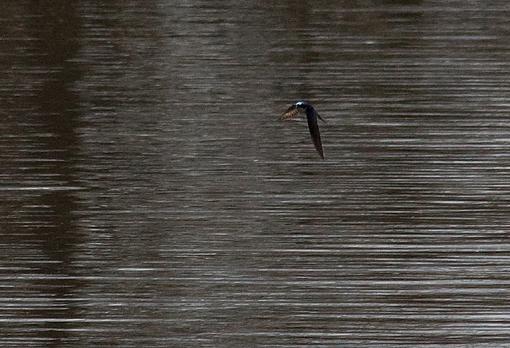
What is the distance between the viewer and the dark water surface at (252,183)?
7.52 m

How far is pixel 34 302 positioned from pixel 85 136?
4.16 meters

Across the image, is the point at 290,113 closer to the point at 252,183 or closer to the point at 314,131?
the point at 314,131

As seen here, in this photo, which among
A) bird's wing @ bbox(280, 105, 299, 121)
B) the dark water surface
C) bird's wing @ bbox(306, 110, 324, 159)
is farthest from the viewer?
bird's wing @ bbox(306, 110, 324, 159)

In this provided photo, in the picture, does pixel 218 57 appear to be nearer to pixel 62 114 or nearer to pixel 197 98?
pixel 197 98

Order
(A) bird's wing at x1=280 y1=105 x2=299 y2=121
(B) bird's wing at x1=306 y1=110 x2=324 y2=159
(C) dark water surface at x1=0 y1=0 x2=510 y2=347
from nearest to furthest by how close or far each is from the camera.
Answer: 1. (C) dark water surface at x1=0 y1=0 x2=510 y2=347
2. (A) bird's wing at x1=280 y1=105 x2=299 y2=121
3. (B) bird's wing at x1=306 y1=110 x2=324 y2=159

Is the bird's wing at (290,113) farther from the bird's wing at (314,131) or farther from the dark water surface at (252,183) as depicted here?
the dark water surface at (252,183)

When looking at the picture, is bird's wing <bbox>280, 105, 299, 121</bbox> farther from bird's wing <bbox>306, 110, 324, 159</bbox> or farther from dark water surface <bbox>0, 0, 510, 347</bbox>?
dark water surface <bbox>0, 0, 510, 347</bbox>

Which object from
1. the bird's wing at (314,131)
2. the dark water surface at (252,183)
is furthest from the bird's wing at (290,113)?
the dark water surface at (252,183)

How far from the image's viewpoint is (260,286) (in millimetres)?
7965

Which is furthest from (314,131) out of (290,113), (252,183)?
(252,183)

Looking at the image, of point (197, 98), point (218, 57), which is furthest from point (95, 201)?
point (218, 57)

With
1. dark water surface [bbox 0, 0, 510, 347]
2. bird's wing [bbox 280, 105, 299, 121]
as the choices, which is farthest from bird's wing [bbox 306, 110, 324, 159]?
dark water surface [bbox 0, 0, 510, 347]

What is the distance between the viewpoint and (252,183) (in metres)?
10.3

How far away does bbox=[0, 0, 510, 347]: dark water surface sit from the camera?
7516 mm
